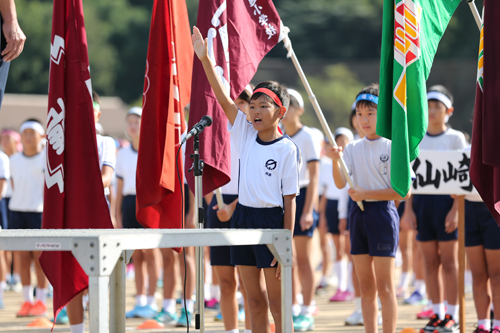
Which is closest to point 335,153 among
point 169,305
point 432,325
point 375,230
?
point 375,230

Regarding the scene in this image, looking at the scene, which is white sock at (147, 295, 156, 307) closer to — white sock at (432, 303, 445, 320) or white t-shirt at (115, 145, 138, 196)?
white t-shirt at (115, 145, 138, 196)

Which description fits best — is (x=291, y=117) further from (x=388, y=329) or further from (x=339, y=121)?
(x=339, y=121)

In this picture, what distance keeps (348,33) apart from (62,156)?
55599 mm

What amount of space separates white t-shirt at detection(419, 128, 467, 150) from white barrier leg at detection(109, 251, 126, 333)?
357 cm

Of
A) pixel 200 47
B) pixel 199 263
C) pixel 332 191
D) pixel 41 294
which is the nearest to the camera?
pixel 199 263

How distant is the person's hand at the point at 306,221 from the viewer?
6.73m

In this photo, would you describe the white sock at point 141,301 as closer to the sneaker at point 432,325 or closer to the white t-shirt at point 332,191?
the white t-shirt at point 332,191

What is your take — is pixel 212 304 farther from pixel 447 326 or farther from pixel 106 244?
pixel 106 244

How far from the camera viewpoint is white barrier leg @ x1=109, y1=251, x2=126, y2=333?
4.48 metres

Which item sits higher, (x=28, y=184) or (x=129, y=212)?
(x=28, y=184)

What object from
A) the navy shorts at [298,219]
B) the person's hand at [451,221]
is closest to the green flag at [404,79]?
the person's hand at [451,221]

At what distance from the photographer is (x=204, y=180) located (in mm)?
5008

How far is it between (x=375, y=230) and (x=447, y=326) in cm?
169

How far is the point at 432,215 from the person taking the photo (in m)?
6.59
